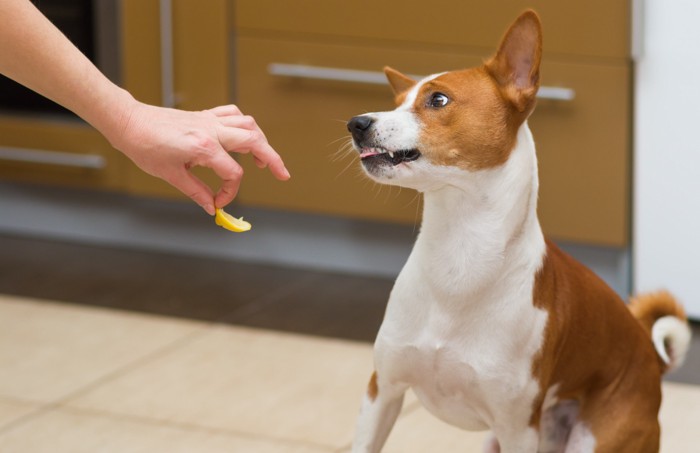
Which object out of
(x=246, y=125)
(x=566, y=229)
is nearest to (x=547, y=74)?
(x=566, y=229)

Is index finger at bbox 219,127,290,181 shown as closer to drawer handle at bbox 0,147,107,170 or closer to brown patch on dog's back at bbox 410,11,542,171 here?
brown patch on dog's back at bbox 410,11,542,171

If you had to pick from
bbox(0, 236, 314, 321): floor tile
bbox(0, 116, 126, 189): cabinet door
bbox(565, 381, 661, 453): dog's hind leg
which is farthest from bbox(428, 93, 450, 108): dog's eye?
bbox(0, 116, 126, 189): cabinet door

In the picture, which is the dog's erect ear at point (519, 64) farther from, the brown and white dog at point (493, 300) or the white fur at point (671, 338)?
the white fur at point (671, 338)

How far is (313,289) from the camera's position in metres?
3.30

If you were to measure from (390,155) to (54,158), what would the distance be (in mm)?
2074

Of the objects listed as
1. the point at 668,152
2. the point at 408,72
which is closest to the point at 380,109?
the point at 408,72

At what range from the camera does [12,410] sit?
2.51 metres

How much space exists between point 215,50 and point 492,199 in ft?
5.69

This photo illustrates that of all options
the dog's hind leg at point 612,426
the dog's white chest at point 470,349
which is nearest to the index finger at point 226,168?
the dog's white chest at point 470,349

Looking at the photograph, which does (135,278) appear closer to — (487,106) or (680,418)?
(680,418)

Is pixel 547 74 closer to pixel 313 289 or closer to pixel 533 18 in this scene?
pixel 313 289

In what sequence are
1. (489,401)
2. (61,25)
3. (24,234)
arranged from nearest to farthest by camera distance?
(489,401) → (61,25) → (24,234)

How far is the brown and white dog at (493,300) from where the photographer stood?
164 cm

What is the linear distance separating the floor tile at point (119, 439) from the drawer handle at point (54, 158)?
1.13 meters
